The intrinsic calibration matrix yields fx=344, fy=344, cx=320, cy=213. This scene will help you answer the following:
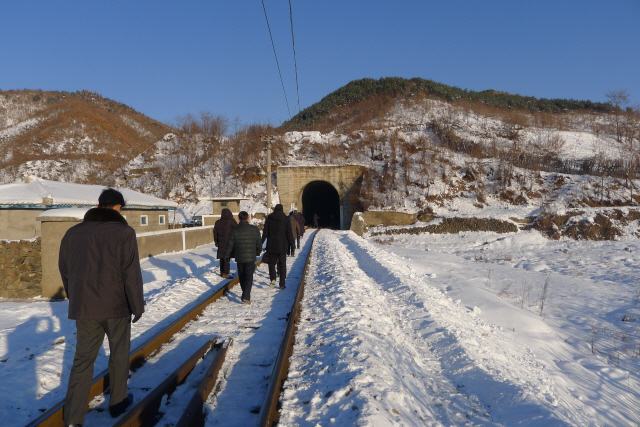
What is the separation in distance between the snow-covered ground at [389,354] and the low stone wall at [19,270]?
3706 mm

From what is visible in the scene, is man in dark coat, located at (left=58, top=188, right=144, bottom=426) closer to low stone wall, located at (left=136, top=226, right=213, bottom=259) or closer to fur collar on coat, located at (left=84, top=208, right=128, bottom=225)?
fur collar on coat, located at (left=84, top=208, right=128, bottom=225)

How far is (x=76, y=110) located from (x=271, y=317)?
11580 centimetres

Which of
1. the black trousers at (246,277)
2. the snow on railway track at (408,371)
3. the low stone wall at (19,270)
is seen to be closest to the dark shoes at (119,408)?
the snow on railway track at (408,371)

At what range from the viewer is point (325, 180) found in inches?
1523

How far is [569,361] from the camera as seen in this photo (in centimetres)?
562

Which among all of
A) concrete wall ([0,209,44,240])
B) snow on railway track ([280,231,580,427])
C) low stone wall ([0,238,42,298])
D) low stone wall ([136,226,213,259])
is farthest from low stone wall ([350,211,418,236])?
snow on railway track ([280,231,580,427])

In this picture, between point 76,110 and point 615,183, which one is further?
Result: point 76,110

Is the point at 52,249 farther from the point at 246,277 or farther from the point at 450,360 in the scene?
the point at 450,360

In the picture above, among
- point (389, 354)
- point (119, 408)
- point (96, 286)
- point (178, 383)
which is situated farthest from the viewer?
point (389, 354)

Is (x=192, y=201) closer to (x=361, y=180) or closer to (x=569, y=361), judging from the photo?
(x=361, y=180)

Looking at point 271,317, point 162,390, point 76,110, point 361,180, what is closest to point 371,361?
point 162,390

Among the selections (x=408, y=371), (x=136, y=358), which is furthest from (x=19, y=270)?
(x=408, y=371)

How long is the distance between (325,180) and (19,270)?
29.9 m

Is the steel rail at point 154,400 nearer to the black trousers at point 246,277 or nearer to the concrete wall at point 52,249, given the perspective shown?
the black trousers at point 246,277
